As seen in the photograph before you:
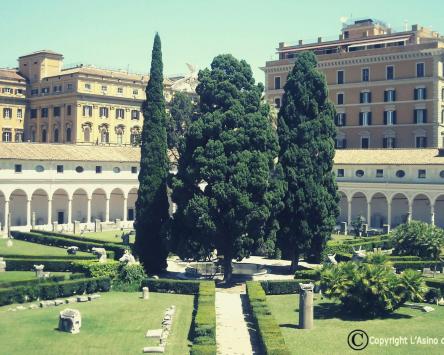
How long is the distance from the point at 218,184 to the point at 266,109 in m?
6.56

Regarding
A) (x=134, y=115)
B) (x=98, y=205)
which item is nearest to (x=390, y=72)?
(x=98, y=205)

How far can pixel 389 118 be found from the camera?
285 ft

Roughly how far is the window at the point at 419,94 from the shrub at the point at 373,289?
56.2m

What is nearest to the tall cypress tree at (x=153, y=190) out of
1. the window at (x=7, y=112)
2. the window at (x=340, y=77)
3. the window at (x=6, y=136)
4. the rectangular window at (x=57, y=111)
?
the window at (x=340, y=77)

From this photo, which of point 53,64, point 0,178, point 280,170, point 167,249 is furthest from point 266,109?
point 53,64

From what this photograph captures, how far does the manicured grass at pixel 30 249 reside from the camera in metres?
53.9

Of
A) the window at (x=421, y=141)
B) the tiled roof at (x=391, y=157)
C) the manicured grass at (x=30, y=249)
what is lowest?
the manicured grass at (x=30, y=249)

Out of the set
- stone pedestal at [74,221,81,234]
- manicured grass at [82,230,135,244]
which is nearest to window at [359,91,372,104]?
manicured grass at [82,230,135,244]

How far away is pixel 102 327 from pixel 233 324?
612 centimetres

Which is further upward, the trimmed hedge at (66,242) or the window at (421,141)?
the window at (421,141)

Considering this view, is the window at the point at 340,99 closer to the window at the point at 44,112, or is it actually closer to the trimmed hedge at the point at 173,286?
the window at the point at 44,112

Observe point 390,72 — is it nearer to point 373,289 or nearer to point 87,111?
point 87,111

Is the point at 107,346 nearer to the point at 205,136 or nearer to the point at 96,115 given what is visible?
the point at 205,136

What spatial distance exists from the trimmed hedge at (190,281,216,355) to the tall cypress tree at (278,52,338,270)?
1111cm
